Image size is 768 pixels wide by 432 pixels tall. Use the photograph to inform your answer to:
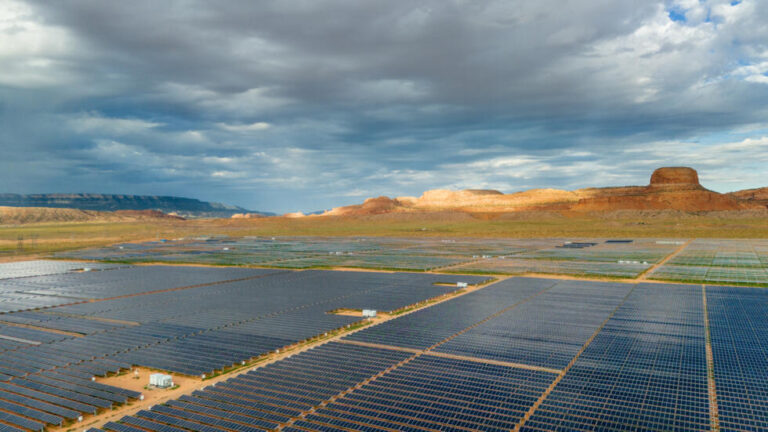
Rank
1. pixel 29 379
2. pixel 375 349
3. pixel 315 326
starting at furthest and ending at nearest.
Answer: pixel 315 326
pixel 375 349
pixel 29 379

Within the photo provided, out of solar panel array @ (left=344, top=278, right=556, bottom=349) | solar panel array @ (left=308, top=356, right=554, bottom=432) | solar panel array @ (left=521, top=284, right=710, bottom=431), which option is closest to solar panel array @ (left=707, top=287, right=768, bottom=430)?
solar panel array @ (left=521, top=284, right=710, bottom=431)

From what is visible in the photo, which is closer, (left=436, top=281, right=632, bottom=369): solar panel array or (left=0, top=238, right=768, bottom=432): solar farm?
(left=0, top=238, right=768, bottom=432): solar farm

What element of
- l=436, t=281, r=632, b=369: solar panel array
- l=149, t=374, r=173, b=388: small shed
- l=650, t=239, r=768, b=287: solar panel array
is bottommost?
l=149, t=374, r=173, b=388: small shed

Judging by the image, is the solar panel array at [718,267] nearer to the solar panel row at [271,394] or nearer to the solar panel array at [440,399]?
the solar panel array at [440,399]

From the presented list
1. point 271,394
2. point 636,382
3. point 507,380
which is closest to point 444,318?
point 507,380

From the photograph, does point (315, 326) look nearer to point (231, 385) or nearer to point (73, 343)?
point (231, 385)

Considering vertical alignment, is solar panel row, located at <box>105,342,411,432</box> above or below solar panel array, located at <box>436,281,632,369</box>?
below

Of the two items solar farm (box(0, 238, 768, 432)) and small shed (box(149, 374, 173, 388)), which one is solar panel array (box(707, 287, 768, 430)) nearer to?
solar farm (box(0, 238, 768, 432))

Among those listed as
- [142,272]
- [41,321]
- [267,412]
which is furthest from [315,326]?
[142,272]
